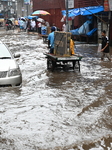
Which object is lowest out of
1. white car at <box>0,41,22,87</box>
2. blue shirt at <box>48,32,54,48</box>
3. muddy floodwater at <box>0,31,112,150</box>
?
muddy floodwater at <box>0,31,112,150</box>

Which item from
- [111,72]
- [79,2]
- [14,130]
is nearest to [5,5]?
[79,2]

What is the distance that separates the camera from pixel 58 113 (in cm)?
738

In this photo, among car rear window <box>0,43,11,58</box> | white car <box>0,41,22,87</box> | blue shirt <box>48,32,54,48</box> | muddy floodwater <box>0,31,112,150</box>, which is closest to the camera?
muddy floodwater <box>0,31,112,150</box>

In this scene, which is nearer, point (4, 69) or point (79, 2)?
point (4, 69)

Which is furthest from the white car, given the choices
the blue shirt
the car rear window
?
the blue shirt

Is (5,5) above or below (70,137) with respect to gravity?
above

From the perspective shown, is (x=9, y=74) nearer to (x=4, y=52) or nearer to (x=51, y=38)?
(x=4, y=52)

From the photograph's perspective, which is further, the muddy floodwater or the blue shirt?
the blue shirt

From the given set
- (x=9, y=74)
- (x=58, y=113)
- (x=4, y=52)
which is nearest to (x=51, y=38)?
(x=4, y=52)

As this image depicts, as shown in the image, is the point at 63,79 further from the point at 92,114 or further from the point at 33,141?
the point at 33,141

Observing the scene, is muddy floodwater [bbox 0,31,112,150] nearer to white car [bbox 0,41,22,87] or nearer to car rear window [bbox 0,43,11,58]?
white car [bbox 0,41,22,87]

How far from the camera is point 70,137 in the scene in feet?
19.1

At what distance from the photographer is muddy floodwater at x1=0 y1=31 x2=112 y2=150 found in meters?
5.61

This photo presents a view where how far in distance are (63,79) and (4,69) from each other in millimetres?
2984
